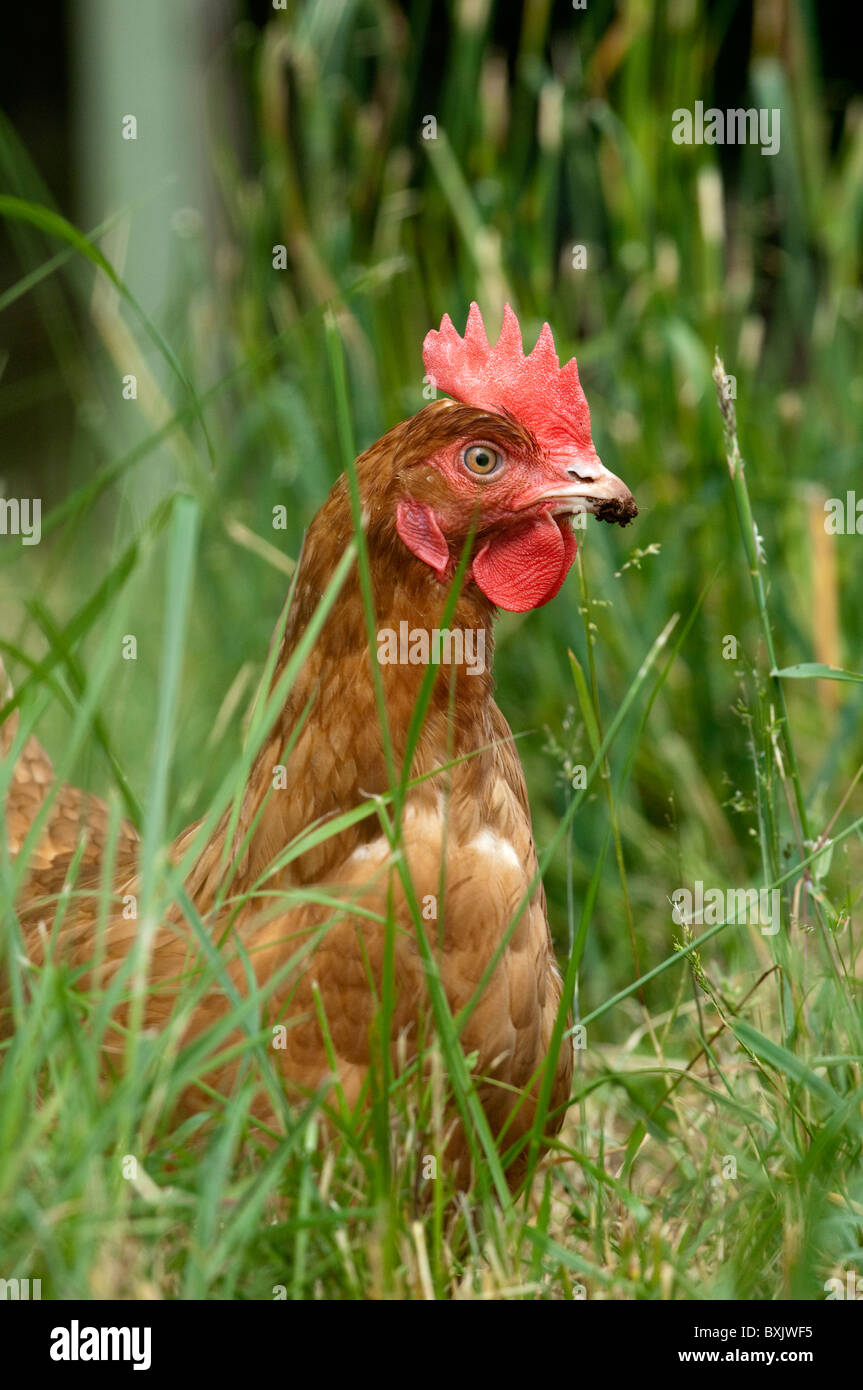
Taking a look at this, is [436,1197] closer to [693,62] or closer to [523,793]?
[523,793]

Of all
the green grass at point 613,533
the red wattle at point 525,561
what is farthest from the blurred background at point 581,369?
the red wattle at point 525,561

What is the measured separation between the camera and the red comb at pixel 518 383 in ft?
6.06

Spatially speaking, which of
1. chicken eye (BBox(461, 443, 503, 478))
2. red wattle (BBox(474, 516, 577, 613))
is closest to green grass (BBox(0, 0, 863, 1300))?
red wattle (BBox(474, 516, 577, 613))

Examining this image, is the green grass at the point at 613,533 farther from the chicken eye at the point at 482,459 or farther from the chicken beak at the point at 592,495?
the chicken eye at the point at 482,459

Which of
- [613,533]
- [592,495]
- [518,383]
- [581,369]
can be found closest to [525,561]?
[592,495]

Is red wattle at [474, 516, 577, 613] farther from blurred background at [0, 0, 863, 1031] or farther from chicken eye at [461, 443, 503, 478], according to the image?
blurred background at [0, 0, 863, 1031]

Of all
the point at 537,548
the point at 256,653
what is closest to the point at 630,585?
the point at 256,653

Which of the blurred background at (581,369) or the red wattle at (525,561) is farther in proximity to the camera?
the blurred background at (581,369)

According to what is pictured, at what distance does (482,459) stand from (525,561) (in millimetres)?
141

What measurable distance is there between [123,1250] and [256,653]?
194 cm

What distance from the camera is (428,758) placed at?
1.83 metres

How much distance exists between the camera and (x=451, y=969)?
5.76 ft

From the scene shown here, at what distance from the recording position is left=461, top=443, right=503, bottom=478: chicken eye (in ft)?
5.94

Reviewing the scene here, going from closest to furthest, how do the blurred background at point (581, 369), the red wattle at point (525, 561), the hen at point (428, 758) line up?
1. the hen at point (428, 758)
2. the red wattle at point (525, 561)
3. the blurred background at point (581, 369)
